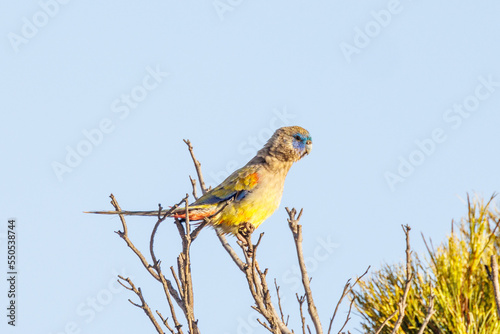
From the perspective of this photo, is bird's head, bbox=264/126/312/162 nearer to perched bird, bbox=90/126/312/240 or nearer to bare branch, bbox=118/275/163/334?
perched bird, bbox=90/126/312/240

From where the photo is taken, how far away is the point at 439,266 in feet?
20.2

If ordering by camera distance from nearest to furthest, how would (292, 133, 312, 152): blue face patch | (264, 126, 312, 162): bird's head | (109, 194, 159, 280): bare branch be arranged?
(109, 194, 159, 280): bare branch → (264, 126, 312, 162): bird's head → (292, 133, 312, 152): blue face patch

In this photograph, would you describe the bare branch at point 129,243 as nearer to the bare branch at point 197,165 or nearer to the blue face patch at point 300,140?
the bare branch at point 197,165

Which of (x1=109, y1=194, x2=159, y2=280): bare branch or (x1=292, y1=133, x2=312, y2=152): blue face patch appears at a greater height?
(x1=292, y1=133, x2=312, y2=152): blue face patch

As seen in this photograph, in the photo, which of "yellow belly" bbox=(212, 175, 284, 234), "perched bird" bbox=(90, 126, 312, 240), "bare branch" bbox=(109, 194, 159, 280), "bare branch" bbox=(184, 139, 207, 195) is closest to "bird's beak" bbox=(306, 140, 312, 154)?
"perched bird" bbox=(90, 126, 312, 240)

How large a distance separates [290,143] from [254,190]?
877 mm

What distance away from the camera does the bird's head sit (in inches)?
269

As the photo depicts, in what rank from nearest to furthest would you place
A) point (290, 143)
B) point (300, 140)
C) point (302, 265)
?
point (302, 265) → point (290, 143) → point (300, 140)

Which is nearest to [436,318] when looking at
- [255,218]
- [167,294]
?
[255,218]

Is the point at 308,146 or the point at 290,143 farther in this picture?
the point at 308,146

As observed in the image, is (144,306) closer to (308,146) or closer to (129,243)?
(129,243)

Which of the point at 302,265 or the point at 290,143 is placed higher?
the point at 290,143

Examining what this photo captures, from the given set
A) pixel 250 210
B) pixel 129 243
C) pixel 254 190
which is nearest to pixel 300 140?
pixel 254 190

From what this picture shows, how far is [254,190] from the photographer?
629 cm
